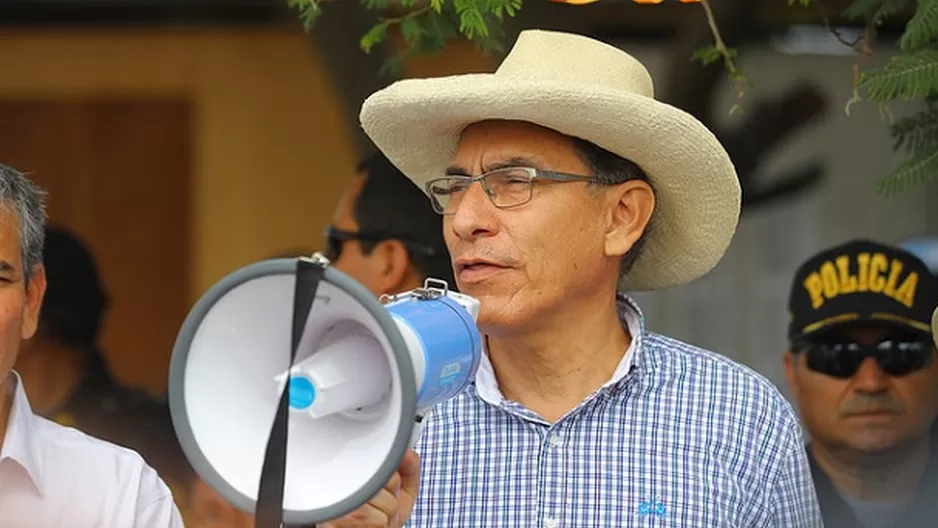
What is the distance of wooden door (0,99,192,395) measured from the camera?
6.43m

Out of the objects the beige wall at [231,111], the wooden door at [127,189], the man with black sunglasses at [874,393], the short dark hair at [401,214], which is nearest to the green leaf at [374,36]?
the short dark hair at [401,214]

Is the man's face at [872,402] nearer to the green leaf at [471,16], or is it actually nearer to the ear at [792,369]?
the ear at [792,369]

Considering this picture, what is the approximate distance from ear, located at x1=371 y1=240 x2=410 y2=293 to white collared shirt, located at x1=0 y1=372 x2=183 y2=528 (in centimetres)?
123

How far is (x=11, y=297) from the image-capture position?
266 centimetres

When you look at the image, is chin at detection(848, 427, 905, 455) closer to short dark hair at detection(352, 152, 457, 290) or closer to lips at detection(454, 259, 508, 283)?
short dark hair at detection(352, 152, 457, 290)

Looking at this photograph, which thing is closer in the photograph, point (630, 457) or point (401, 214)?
point (630, 457)

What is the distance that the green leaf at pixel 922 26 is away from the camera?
9.46ft

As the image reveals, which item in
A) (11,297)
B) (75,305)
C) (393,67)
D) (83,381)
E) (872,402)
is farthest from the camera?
(75,305)

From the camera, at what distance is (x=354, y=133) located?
4.37 meters

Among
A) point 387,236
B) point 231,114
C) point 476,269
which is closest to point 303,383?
point 476,269

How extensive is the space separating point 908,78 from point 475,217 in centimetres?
86

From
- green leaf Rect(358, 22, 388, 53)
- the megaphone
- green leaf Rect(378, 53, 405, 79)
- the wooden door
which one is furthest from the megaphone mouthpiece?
the wooden door

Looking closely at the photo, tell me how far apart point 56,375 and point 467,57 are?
5.63 feet

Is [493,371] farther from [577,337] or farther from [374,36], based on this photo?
[374,36]
